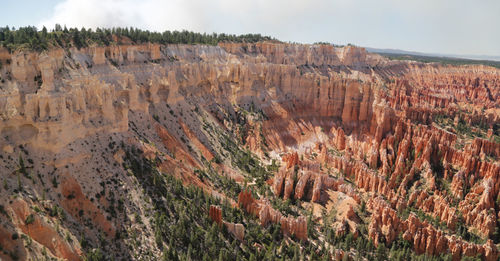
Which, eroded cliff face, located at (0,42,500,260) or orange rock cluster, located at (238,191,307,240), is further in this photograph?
orange rock cluster, located at (238,191,307,240)

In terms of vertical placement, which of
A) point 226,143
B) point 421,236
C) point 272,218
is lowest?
point 421,236

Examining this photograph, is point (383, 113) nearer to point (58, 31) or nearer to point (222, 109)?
point (222, 109)

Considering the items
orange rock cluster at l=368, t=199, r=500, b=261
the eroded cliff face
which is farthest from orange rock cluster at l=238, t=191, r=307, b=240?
orange rock cluster at l=368, t=199, r=500, b=261

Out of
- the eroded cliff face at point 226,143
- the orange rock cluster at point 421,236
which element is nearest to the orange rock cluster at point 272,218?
the eroded cliff face at point 226,143

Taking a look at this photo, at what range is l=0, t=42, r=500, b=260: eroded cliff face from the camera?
37656 mm

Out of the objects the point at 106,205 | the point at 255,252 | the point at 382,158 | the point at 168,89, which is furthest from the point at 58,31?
the point at 382,158

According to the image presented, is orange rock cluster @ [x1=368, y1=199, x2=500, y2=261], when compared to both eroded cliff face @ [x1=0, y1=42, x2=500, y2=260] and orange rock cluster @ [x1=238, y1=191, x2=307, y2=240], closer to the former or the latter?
eroded cliff face @ [x1=0, y1=42, x2=500, y2=260]

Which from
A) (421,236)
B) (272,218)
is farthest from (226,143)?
(421,236)

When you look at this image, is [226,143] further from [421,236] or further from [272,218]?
[421,236]

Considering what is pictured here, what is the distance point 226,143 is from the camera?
69.0 metres

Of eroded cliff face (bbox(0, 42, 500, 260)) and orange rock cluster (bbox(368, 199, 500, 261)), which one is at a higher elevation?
eroded cliff face (bbox(0, 42, 500, 260))

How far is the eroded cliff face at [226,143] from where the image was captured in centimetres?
3766

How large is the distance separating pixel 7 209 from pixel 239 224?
24.2 metres

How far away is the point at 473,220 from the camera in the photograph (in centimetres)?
5094
